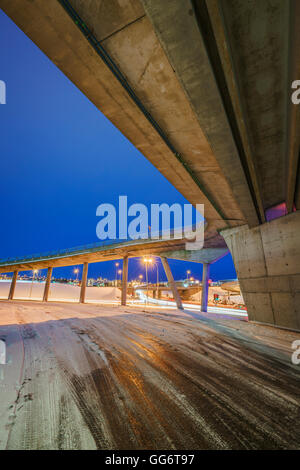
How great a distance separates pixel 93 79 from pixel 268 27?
4.20m

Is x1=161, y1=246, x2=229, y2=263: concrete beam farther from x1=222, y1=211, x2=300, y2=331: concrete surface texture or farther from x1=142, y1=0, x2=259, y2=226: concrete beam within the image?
x1=142, y1=0, x2=259, y2=226: concrete beam

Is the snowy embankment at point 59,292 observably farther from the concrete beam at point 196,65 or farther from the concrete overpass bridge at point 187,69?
the concrete beam at point 196,65

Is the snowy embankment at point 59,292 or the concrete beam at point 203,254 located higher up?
the concrete beam at point 203,254

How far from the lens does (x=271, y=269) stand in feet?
41.1

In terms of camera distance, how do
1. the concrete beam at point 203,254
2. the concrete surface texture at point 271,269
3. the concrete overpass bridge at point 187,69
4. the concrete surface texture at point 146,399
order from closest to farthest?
1. the concrete surface texture at point 146,399
2. the concrete overpass bridge at point 187,69
3. the concrete surface texture at point 271,269
4. the concrete beam at point 203,254

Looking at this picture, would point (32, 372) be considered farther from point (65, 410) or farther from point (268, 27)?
point (268, 27)

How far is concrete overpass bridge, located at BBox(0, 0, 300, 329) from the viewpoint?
3.75 m

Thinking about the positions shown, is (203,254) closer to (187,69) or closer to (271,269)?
(271,269)

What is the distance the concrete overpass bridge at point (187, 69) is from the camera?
375cm

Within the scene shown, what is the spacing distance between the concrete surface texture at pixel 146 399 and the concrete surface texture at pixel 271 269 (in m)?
6.39

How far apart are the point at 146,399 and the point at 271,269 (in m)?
Answer: 12.1

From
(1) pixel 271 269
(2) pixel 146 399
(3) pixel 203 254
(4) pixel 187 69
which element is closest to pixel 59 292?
(3) pixel 203 254

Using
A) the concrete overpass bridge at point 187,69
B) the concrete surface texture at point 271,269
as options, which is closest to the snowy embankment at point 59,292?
the concrete surface texture at point 271,269

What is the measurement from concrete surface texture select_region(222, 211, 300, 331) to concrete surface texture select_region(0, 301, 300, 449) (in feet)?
21.0
